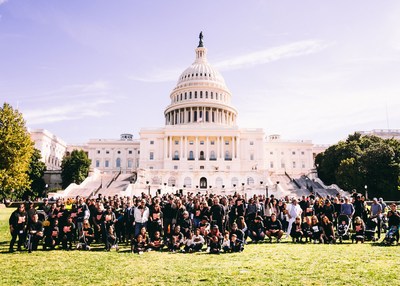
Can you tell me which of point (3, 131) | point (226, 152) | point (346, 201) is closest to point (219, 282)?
point (346, 201)

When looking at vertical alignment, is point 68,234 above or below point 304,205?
below

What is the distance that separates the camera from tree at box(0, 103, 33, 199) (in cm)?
3703

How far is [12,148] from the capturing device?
37.4 metres

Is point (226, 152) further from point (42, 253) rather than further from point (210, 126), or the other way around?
point (42, 253)

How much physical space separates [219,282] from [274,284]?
1.47m

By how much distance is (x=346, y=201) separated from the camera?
1888cm

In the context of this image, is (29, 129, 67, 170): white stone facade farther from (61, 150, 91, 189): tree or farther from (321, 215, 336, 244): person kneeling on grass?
(321, 215, 336, 244): person kneeling on grass

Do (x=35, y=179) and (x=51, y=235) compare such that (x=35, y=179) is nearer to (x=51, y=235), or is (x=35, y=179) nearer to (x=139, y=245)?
(x=51, y=235)

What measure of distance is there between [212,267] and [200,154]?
255 ft

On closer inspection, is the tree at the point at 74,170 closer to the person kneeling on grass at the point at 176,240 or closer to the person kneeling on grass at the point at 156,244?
the person kneeling on grass at the point at 156,244

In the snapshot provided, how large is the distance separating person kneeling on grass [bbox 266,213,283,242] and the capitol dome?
81.1m

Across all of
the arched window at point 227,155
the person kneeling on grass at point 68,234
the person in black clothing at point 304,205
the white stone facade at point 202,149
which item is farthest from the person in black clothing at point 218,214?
the arched window at point 227,155

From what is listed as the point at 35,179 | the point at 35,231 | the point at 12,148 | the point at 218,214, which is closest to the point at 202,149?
the point at 35,179

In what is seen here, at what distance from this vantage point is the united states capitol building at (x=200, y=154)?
71.3m
